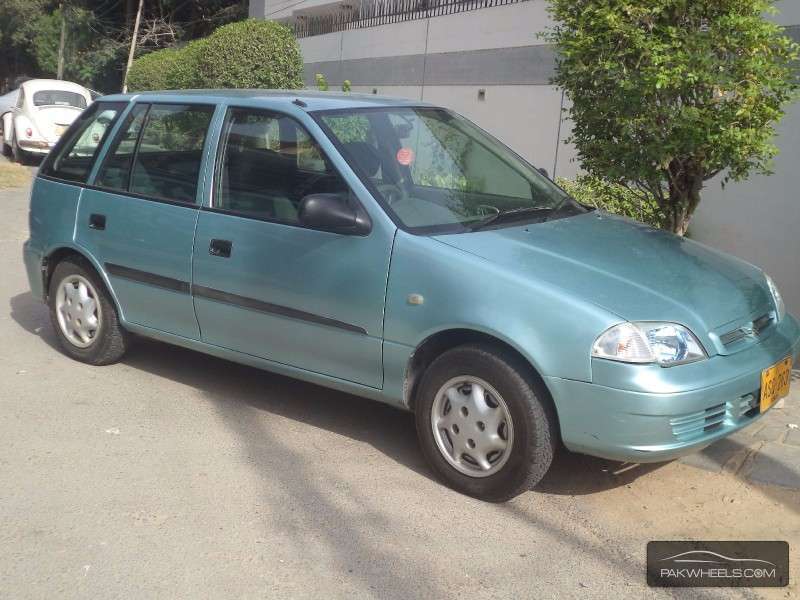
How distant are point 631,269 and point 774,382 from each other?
824mm

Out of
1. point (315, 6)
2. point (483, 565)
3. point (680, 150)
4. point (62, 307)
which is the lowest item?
point (483, 565)

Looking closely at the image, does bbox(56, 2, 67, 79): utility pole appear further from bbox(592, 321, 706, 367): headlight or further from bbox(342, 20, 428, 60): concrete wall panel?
bbox(592, 321, 706, 367): headlight

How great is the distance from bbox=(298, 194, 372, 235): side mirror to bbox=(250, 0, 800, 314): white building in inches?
129

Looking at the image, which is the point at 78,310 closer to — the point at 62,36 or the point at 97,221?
the point at 97,221

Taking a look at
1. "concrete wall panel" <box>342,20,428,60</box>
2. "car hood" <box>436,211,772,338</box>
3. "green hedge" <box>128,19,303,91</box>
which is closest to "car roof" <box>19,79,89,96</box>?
"green hedge" <box>128,19,303,91</box>

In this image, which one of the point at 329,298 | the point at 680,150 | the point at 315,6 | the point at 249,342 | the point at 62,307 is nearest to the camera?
the point at 329,298

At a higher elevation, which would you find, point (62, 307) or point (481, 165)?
point (481, 165)

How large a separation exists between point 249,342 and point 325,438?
0.66 metres

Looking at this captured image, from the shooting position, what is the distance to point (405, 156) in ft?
16.0

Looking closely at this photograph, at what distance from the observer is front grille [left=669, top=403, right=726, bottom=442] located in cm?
380

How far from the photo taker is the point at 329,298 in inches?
179

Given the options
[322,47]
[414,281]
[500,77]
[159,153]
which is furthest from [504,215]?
[322,47]

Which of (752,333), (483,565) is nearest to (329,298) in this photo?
(483,565)

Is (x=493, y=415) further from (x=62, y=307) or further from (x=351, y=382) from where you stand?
(x=62, y=307)
